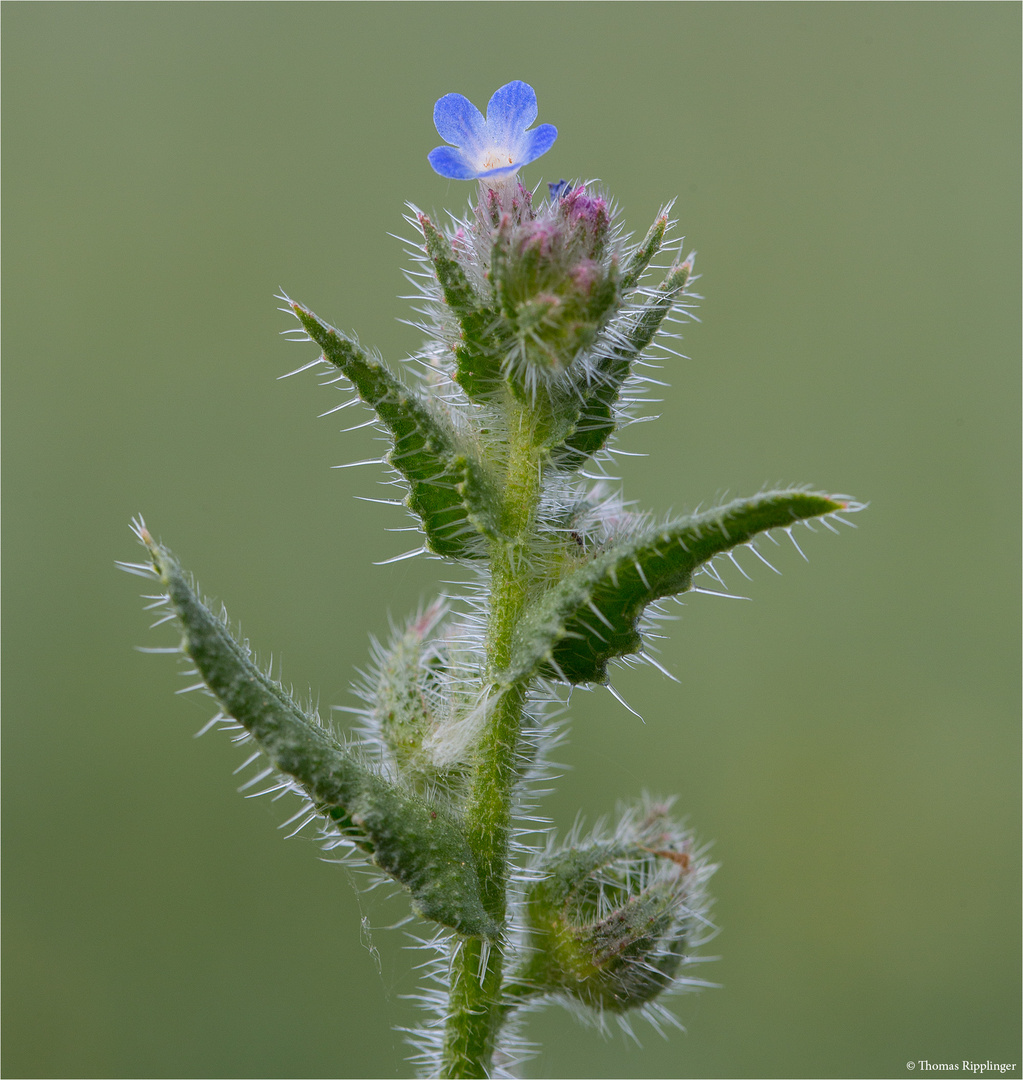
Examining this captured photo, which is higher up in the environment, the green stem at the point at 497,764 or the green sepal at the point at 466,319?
the green sepal at the point at 466,319

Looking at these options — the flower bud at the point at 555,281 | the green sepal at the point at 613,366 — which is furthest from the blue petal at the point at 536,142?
the green sepal at the point at 613,366

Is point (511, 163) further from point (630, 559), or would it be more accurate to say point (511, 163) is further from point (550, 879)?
point (550, 879)

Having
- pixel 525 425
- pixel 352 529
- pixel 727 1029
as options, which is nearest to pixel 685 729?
pixel 727 1029

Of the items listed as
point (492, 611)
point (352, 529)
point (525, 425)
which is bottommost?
point (492, 611)

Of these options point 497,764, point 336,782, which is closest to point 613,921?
point 497,764

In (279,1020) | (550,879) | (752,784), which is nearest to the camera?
(550,879)

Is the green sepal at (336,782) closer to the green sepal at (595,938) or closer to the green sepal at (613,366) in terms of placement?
the green sepal at (595,938)
